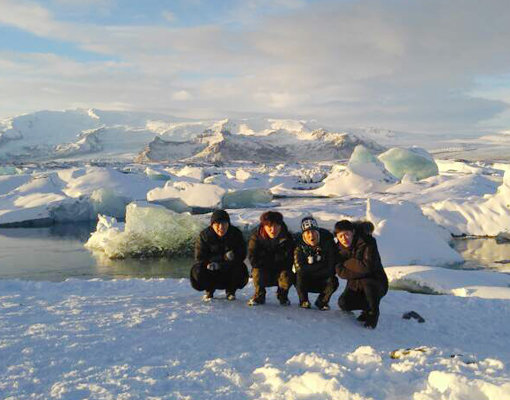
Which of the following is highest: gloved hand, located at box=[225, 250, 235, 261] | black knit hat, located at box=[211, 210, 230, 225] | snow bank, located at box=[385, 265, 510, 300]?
black knit hat, located at box=[211, 210, 230, 225]

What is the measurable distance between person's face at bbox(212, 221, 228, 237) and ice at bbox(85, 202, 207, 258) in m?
7.26

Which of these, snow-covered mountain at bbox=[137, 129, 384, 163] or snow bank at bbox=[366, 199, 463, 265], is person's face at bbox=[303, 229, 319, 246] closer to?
snow bank at bbox=[366, 199, 463, 265]

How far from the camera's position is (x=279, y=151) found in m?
106

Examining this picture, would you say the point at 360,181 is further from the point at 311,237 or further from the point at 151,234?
the point at 311,237

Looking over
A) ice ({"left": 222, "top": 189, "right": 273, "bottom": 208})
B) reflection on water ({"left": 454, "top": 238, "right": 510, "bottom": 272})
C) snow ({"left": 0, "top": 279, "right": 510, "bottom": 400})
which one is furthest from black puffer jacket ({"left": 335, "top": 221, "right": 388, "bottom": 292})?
ice ({"left": 222, "top": 189, "right": 273, "bottom": 208})

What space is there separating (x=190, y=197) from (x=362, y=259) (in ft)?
51.4

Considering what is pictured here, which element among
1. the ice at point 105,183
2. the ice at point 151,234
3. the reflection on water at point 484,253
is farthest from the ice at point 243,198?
the reflection on water at point 484,253

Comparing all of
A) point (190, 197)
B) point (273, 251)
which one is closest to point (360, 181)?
point (190, 197)

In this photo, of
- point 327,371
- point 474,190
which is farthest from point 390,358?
point 474,190

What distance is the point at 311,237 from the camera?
13.7ft

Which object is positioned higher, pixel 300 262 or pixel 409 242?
pixel 300 262

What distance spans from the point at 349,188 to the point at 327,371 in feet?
73.1

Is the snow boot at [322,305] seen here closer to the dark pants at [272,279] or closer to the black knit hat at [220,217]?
the dark pants at [272,279]

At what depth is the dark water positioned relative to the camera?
32.1ft
